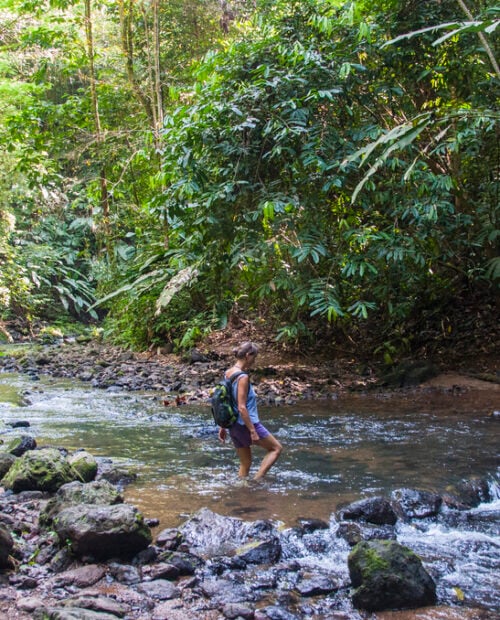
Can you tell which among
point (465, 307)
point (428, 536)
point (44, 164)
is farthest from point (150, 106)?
point (428, 536)

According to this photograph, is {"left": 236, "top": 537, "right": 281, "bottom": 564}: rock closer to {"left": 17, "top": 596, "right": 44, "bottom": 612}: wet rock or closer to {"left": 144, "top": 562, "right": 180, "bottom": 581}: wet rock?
{"left": 144, "top": 562, "right": 180, "bottom": 581}: wet rock

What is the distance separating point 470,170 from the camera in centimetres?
934

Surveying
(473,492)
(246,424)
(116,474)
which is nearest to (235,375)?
(246,424)

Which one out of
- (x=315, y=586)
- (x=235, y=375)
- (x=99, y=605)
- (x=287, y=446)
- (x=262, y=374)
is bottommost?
(x=262, y=374)

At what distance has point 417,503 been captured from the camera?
185 inches

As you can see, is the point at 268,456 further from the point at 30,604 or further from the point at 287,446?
the point at 30,604

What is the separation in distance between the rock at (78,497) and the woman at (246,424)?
4.18ft

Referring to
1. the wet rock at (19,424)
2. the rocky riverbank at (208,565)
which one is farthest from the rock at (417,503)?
the wet rock at (19,424)

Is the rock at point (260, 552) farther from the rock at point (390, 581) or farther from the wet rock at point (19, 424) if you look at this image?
the wet rock at point (19, 424)

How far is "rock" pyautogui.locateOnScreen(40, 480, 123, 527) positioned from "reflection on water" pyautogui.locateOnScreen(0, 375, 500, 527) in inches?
13.4

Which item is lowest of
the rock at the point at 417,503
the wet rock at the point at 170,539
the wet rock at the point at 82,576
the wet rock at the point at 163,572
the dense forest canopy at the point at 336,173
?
the rock at the point at 417,503

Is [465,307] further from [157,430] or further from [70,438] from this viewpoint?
[70,438]

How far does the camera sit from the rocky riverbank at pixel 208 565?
316cm

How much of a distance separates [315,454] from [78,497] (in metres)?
2.75
